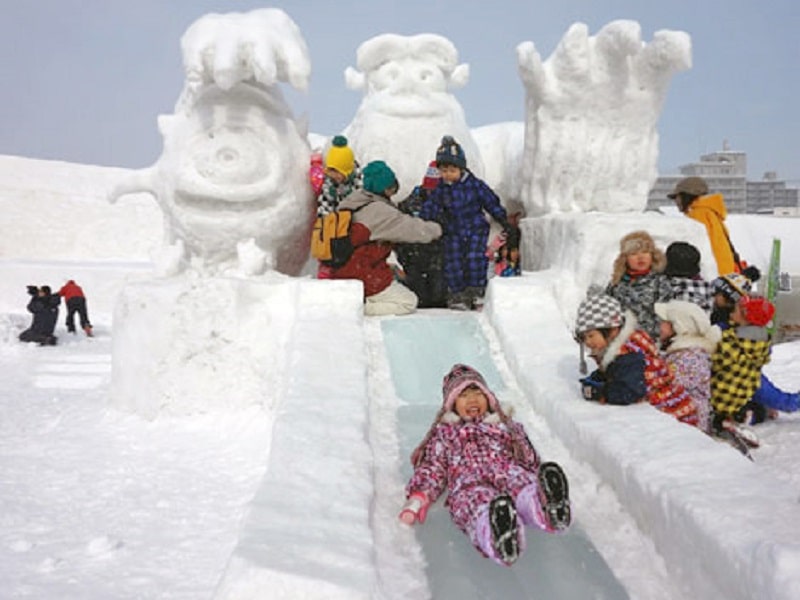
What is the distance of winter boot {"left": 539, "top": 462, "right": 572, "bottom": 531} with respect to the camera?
263cm

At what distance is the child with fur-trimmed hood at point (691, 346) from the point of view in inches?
155

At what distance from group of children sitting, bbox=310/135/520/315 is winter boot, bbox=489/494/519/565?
2.68 m

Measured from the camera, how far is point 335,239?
16.5 feet

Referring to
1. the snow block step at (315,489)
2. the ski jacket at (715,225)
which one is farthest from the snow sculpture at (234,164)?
the ski jacket at (715,225)

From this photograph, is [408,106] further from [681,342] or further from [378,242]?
[681,342]

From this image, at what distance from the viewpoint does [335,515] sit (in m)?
2.66

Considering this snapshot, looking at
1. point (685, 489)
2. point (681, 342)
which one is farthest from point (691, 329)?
point (685, 489)

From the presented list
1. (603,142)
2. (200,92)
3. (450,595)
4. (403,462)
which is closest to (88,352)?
(200,92)

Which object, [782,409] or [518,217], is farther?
[518,217]

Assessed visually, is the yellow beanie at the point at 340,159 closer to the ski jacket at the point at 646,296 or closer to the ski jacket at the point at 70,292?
the ski jacket at the point at 646,296

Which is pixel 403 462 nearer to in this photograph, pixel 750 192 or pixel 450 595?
pixel 450 595

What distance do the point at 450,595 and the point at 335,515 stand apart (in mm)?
471

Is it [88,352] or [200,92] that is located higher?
[200,92]

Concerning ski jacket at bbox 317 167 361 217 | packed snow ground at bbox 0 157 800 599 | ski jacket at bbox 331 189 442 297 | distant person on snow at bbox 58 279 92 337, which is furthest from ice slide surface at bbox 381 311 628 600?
distant person on snow at bbox 58 279 92 337
